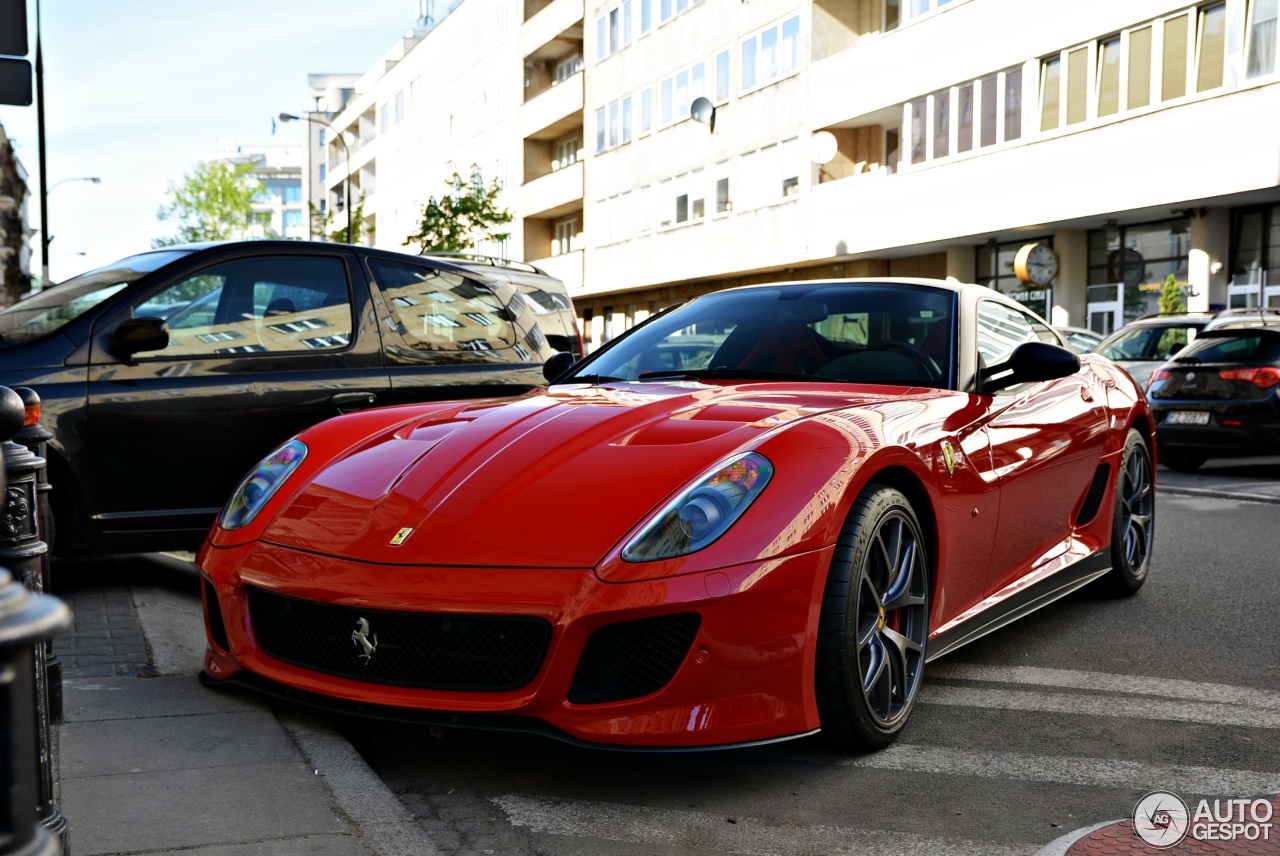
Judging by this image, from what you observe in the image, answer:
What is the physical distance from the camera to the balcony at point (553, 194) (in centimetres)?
4850

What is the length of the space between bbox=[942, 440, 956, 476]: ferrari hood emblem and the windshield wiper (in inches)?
22.3

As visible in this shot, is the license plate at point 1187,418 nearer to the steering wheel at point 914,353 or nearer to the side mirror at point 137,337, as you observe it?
the steering wheel at point 914,353

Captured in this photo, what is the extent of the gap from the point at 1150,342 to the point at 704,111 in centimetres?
2427

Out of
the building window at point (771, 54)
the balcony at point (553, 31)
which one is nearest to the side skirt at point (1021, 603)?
the building window at point (771, 54)

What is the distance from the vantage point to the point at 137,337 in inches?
225

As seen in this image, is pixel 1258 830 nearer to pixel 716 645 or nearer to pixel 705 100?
pixel 716 645

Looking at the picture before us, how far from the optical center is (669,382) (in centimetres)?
474

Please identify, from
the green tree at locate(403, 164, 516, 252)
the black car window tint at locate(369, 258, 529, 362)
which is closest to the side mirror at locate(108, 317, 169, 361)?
the black car window tint at locate(369, 258, 529, 362)

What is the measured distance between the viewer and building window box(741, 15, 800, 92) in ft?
111

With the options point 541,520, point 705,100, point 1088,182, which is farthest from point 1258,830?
point 705,100

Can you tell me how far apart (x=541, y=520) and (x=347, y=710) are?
0.68 m

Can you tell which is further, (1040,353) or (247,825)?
(1040,353)

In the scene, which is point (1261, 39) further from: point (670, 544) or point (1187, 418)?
point (670, 544)

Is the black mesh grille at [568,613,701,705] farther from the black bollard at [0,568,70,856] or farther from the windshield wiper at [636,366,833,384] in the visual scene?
the black bollard at [0,568,70,856]
